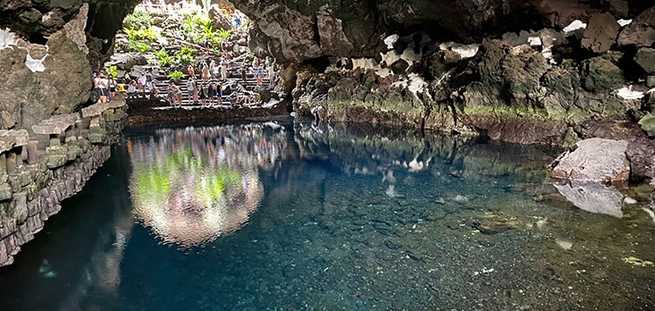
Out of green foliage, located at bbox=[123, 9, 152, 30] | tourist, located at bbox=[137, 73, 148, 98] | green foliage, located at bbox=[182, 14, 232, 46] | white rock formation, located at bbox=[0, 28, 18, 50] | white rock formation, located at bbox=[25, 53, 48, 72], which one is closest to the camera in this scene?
white rock formation, located at bbox=[0, 28, 18, 50]

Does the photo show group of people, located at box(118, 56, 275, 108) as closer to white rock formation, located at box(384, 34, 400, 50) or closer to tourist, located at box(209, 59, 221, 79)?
tourist, located at box(209, 59, 221, 79)

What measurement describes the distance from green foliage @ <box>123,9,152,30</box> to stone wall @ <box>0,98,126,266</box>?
19894 millimetres

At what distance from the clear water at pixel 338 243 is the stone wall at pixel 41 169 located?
0.38m

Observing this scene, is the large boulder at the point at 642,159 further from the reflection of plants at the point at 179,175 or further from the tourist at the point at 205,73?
the tourist at the point at 205,73

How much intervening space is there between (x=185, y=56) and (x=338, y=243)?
24.5m

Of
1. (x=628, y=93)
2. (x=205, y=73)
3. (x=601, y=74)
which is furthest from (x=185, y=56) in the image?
(x=628, y=93)

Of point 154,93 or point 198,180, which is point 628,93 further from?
point 154,93

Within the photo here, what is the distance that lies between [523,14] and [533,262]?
13.8 metres

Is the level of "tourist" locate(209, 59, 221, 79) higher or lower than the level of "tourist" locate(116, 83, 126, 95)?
higher

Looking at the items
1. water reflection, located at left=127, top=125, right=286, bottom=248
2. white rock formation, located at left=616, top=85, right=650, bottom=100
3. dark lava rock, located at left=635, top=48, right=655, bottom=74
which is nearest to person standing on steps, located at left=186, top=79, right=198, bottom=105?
water reflection, located at left=127, top=125, right=286, bottom=248

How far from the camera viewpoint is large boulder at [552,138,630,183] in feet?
38.4

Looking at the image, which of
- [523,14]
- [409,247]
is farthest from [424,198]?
[523,14]

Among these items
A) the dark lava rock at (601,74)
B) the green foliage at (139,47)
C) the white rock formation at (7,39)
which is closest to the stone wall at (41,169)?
the white rock formation at (7,39)

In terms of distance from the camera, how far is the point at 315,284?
6.93 m
